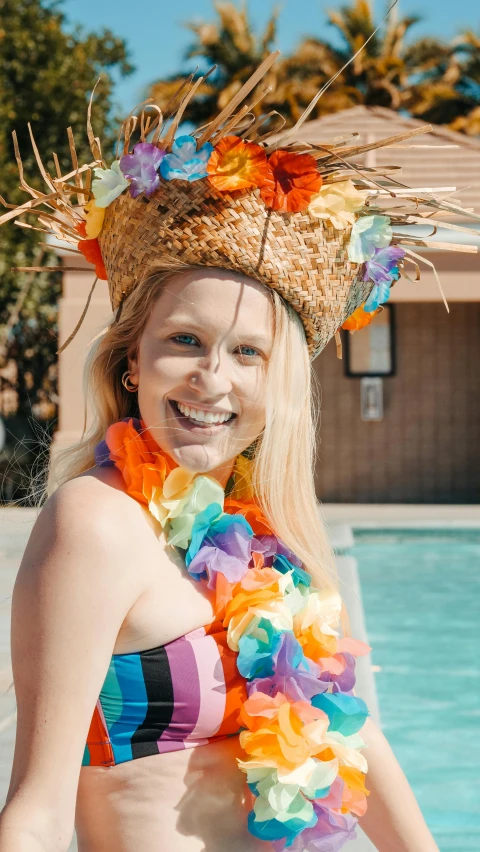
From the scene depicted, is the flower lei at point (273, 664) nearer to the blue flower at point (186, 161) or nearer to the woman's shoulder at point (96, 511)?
the woman's shoulder at point (96, 511)

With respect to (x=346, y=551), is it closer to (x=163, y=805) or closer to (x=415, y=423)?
(x=415, y=423)

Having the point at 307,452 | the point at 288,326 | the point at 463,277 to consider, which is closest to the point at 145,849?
the point at 307,452

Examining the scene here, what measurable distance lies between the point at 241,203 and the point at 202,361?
0.25 meters

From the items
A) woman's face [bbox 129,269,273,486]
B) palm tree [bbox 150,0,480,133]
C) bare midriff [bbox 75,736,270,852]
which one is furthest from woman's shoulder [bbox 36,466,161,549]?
palm tree [bbox 150,0,480,133]

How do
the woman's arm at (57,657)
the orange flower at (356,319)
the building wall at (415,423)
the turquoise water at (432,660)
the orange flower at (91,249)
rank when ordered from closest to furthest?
1. the woman's arm at (57,657)
2. the orange flower at (91,249)
3. the orange flower at (356,319)
4. the turquoise water at (432,660)
5. the building wall at (415,423)

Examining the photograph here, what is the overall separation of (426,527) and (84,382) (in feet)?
26.0

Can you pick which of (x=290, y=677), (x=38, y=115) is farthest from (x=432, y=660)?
(x=38, y=115)

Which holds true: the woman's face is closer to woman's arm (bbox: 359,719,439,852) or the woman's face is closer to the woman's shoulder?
the woman's shoulder

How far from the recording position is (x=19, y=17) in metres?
14.5

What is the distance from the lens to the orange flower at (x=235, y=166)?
145cm

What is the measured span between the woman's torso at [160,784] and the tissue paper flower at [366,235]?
0.55 meters

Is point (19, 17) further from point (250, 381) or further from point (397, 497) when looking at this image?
point (250, 381)

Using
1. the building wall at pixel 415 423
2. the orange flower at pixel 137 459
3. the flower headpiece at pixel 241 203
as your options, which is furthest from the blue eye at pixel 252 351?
the building wall at pixel 415 423

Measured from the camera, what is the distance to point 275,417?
1.56m
